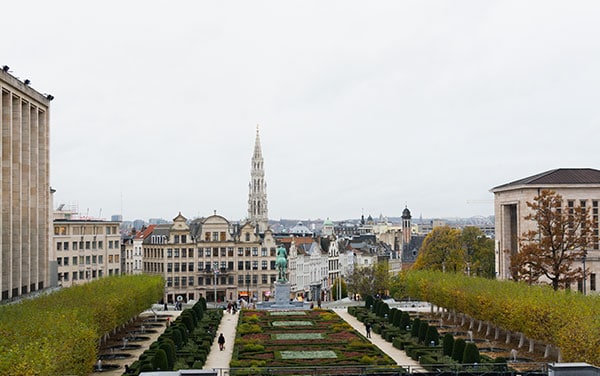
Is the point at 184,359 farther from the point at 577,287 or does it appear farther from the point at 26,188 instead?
the point at 577,287

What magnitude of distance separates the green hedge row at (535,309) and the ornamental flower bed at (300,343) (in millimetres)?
9184

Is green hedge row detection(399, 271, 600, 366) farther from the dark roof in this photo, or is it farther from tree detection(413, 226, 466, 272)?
tree detection(413, 226, 466, 272)

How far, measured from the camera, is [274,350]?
60.2m

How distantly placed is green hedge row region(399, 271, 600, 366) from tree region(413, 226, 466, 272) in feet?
151

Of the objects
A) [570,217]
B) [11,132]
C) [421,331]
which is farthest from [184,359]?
[570,217]

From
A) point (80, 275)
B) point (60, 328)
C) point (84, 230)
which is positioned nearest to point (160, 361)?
point (60, 328)

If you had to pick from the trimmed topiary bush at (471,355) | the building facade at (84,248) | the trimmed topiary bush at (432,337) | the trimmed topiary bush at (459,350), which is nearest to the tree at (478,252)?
the building facade at (84,248)

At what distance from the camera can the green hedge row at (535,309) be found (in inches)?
1804

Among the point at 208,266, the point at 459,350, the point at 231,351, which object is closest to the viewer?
the point at 459,350

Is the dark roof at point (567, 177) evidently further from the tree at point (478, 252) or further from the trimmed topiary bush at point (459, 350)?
the trimmed topiary bush at point (459, 350)

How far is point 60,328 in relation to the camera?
41.4m

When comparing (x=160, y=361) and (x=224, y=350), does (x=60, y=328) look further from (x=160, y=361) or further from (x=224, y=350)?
(x=224, y=350)

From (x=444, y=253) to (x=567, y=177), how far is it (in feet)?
118

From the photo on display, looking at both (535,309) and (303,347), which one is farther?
(303,347)
